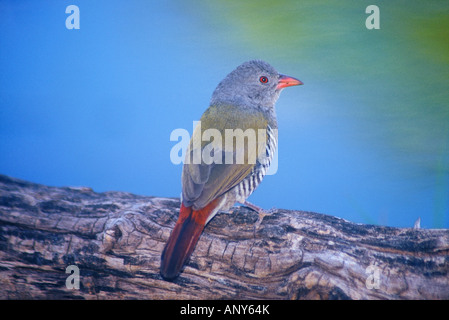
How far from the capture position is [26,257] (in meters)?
2.70

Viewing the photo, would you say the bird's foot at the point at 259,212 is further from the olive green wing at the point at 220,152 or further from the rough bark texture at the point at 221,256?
the olive green wing at the point at 220,152

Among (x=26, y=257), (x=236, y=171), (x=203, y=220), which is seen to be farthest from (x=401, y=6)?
(x=26, y=257)

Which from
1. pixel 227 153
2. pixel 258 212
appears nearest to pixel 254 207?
pixel 258 212

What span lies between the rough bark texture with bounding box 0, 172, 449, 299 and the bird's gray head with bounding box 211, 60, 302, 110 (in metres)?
1.07

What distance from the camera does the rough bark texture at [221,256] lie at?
7.70 ft

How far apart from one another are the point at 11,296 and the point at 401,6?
4.20 metres

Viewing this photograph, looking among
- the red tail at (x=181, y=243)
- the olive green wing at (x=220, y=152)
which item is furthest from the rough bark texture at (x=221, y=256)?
the olive green wing at (x=220, y=152)

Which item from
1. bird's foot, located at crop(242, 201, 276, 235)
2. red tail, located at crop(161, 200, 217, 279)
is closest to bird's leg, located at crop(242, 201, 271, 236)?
bird's foot, located at crop(242, 201, 276, 235)

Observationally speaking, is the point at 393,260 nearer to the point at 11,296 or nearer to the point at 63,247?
the point at 63,247

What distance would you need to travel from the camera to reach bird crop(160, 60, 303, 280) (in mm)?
2461

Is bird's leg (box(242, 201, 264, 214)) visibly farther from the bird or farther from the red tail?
the red tail

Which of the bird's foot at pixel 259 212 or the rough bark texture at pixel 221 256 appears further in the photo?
the bird's foot at pixel 259 212
